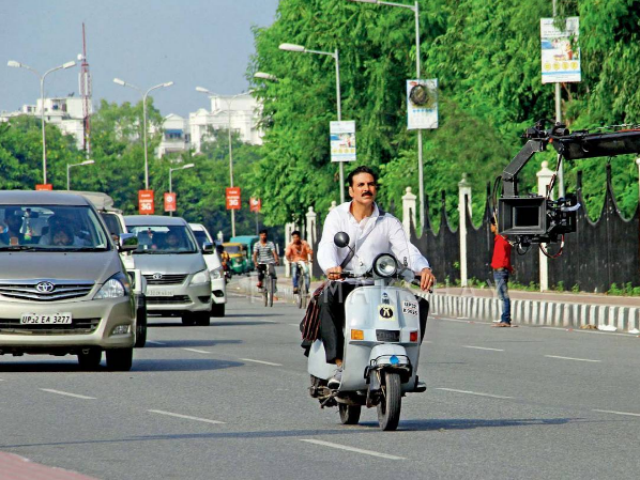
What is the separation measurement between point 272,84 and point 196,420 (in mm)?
58041

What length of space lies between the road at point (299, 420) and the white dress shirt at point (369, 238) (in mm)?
1235

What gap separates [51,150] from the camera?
124 metres

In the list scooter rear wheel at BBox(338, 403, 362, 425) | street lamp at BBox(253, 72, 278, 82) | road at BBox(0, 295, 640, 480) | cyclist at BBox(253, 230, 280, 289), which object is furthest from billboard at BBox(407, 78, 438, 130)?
scooter rear wheel at BBox(338, 403, 362, 425)

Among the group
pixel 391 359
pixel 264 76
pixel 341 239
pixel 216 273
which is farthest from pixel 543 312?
pixel 264 76

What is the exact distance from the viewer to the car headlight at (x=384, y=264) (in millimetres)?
11281

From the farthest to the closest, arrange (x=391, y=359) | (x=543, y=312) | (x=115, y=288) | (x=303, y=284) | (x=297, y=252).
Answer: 1. (x=297, y=252)
2. (x=303, y=284)
3. (x=543, y=312)
4. (x=115, y=288)
5. (x=391, y=359)

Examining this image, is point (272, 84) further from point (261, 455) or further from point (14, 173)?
point (261, 455)

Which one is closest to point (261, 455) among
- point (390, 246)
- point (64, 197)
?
point (390, 246)

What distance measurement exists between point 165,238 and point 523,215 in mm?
15899

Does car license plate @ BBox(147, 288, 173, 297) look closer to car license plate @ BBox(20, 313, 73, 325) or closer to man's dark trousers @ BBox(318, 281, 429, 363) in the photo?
car license plate @ BBox(20, 313, 73, 325)

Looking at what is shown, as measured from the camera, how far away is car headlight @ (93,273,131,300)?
16.4m

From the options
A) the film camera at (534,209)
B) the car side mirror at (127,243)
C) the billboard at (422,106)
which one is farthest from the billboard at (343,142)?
the film camera at (534,209)

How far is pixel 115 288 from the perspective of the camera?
1648 centimetres

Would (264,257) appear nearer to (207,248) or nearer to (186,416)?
(207,248)
